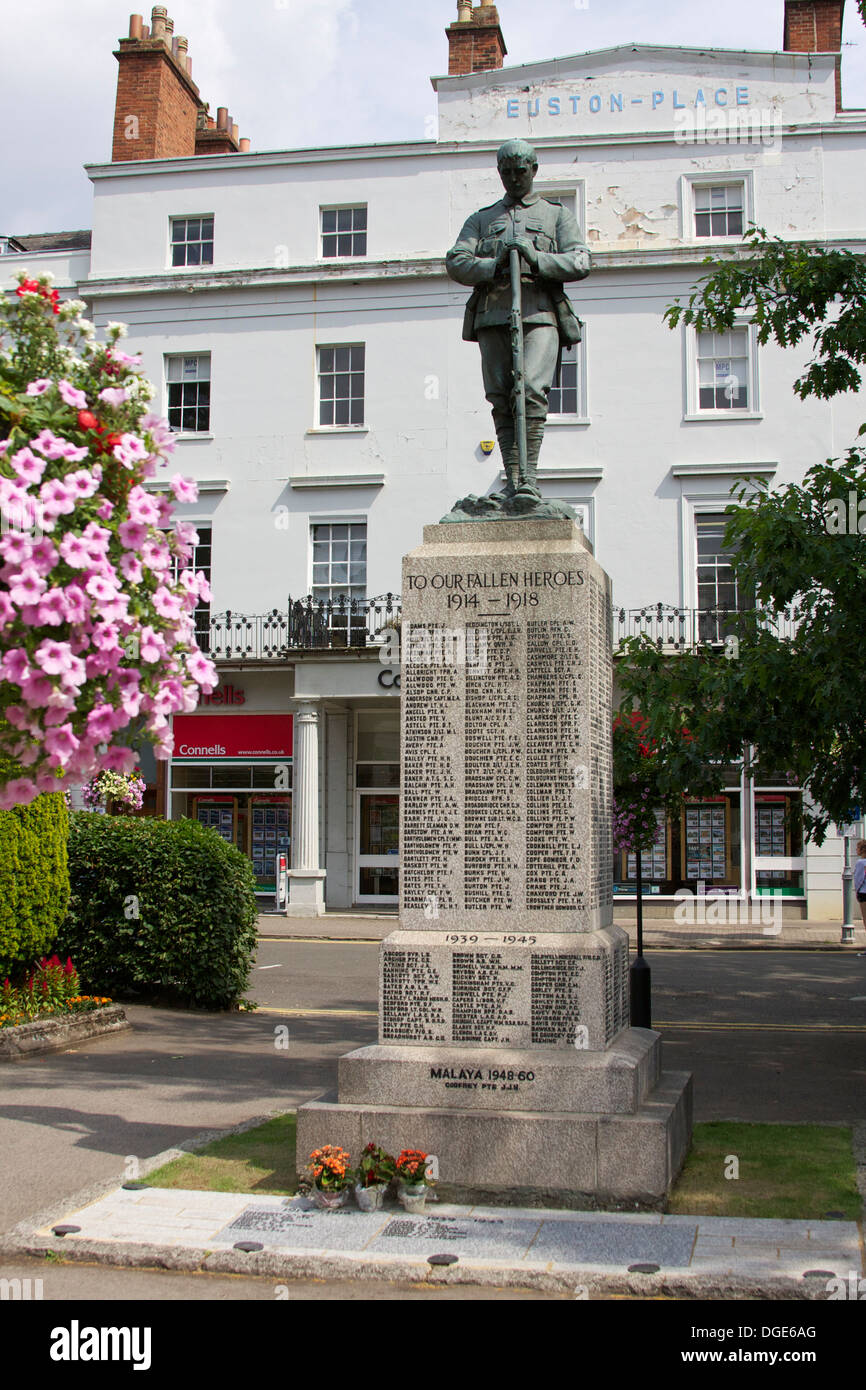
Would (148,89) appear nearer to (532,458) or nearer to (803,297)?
(803,297)

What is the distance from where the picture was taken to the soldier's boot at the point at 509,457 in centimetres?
815

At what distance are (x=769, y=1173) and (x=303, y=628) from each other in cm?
2116

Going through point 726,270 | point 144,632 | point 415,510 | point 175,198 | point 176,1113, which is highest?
point 175,198

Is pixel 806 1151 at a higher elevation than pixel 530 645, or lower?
lower

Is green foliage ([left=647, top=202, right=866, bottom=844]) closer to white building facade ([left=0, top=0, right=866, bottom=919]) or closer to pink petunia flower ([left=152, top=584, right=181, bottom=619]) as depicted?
pink petunia flower ([left=152, top=584, right=181, bottom=619])

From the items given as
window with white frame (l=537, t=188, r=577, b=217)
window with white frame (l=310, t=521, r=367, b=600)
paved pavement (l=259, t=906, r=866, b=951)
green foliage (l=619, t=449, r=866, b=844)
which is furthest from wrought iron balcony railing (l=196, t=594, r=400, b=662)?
green foliage (l=619, t=449, r=866, b=844)

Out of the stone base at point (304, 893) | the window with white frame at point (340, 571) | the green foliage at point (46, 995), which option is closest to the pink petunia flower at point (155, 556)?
the green foliage at point (46, 995)

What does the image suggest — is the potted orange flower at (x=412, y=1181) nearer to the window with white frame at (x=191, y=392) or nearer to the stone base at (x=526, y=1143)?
the stone base at (x=526, y=1143)

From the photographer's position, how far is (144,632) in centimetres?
391

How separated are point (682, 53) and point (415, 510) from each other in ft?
35.0

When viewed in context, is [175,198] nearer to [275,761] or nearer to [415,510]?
[415,510]

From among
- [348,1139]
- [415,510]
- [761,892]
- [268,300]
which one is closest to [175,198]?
[268,300]

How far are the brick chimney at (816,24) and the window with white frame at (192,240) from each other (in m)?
12.9
